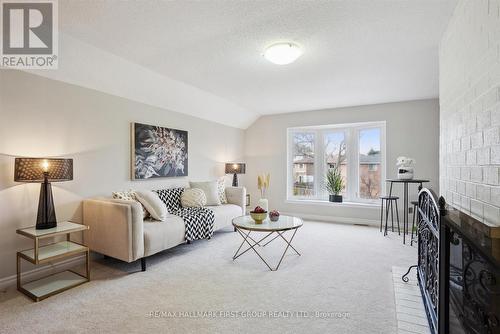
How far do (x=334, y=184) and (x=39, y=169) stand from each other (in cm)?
471

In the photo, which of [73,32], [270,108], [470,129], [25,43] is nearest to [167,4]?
[73,32]

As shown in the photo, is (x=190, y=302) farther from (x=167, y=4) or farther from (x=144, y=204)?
(x=167, y=4)

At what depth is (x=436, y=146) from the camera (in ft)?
14.5

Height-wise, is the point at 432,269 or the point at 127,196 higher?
the point at 127,196

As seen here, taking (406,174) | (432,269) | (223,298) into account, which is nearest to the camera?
(432,269)

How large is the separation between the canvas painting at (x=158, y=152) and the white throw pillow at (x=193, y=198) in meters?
0.43

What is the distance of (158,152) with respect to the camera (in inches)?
158

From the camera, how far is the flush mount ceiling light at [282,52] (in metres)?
2.52

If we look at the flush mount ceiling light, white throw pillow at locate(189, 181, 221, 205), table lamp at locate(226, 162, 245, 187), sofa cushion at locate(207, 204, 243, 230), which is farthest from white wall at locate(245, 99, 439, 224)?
the flush mount ceiling light

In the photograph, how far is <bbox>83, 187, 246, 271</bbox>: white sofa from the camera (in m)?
2.67

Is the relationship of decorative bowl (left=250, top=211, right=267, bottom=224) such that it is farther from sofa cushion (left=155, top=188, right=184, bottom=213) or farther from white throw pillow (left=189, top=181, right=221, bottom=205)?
white throw pillow (left=189, top=181, right=221, bottom=205)

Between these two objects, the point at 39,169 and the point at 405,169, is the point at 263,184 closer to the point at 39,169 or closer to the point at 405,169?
the point at 405,169

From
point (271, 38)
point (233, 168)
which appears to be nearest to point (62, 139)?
point (271, 38)

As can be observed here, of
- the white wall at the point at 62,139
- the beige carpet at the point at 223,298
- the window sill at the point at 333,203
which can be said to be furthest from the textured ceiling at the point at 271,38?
the beige carpet at the point at 223,298
